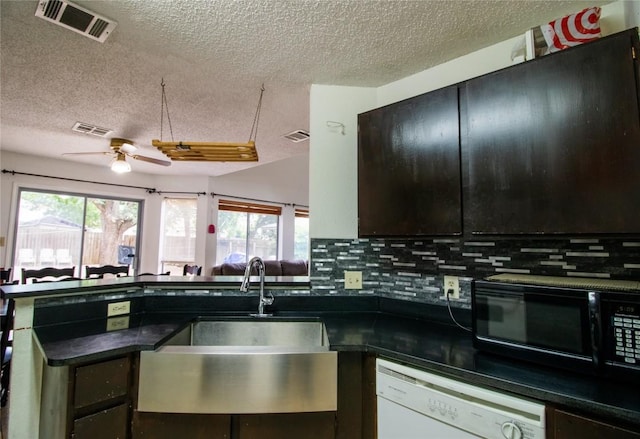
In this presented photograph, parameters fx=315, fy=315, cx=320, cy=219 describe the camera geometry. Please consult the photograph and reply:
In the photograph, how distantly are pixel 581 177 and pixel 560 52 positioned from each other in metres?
0.45

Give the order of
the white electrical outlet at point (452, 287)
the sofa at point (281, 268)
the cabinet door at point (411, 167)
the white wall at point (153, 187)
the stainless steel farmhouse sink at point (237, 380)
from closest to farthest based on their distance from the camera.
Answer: the stainless steel farmhouse sink at point (237, 380)
the cabinet door at point (411, 167)
the white electrical outlet at point (452, 287)
the white wall at point (153, 187)
the sofa at point (281, 268)

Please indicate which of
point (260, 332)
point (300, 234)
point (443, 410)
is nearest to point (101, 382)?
point (260, 332)

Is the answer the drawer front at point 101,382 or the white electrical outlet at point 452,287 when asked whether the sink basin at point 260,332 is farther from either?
the white electrical outlet at point 452,287

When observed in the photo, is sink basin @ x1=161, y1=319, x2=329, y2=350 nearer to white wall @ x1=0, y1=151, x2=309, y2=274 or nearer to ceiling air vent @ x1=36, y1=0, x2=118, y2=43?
ceiling air vent @ x1=36, y1=0, x2=118, y2=43

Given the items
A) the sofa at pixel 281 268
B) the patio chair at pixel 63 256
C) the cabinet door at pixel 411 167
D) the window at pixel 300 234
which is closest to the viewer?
the cabinet door at pixel 411 167

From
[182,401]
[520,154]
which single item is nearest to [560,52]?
[520,154]

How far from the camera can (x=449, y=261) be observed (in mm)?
1587

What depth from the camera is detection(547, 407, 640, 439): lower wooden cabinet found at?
2.50 ft

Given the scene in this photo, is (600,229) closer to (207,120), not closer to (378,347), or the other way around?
(378,347)

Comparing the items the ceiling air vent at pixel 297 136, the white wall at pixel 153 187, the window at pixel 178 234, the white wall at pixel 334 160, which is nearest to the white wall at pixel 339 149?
the white wall at pixel 334 160

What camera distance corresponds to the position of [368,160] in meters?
1.59

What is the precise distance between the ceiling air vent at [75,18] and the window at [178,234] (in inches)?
161

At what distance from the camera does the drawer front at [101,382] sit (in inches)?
41.6

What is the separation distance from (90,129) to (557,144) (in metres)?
3.76
